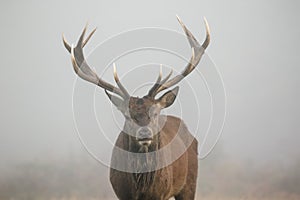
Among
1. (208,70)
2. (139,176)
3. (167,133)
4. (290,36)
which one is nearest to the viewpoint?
(139,176)

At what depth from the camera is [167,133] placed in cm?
448

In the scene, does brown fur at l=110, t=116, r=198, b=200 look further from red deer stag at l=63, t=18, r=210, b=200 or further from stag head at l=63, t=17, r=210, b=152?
stag head at l=63, t=17, r=210, b=152

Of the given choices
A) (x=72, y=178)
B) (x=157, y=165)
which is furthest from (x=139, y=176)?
(x=72, y=178)

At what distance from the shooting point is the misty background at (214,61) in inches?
277

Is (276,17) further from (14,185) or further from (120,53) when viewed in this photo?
(14,185)

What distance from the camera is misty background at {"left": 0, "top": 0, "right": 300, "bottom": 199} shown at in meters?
7.04

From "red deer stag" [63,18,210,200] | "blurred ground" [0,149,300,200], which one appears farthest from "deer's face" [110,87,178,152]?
"blurred ground" [0,149,300,200]

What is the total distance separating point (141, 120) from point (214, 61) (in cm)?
336

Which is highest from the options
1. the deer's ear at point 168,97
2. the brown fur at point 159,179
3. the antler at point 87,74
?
the antler at point 87,74

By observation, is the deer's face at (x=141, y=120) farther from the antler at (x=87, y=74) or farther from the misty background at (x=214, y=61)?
the misty background at (x=214, y=61)

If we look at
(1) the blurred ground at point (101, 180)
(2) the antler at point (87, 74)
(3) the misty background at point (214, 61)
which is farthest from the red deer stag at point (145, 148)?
(3) the misty background at point (214, 61)

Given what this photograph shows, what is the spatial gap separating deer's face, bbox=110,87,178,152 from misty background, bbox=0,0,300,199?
2979 millimetres

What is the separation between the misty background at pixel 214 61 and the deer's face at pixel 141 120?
298cm

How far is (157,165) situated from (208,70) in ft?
3.73
